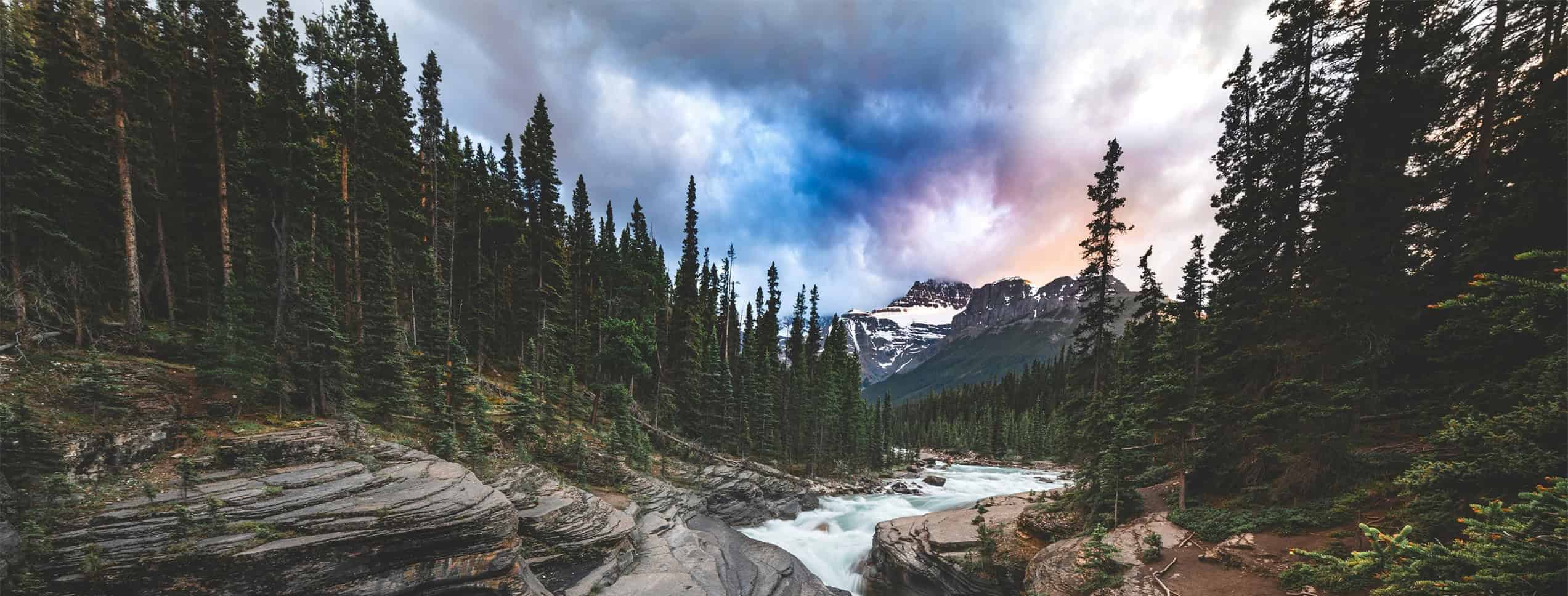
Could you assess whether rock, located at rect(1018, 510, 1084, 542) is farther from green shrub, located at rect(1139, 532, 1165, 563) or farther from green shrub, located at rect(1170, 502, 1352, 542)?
green shrub, located at rect(1139, 532, 1165, 563)

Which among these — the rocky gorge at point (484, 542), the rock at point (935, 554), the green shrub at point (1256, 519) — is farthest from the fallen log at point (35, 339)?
the green shrub at point (1256, 519)

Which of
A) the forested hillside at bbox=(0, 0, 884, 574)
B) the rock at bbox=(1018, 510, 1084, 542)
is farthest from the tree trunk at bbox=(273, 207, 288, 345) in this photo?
the rock at bbox=(1018, 510, 1084, 542)

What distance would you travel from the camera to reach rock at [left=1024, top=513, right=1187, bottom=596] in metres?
10.7

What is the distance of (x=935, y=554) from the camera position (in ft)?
59.4

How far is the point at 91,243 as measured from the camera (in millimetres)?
14406

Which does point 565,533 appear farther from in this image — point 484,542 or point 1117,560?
point 1117,560

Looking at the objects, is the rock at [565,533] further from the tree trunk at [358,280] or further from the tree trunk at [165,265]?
the tree trunk at [165,265]

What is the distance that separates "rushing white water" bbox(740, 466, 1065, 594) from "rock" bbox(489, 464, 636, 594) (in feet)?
39.0

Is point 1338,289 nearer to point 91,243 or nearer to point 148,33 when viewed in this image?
point 91,243

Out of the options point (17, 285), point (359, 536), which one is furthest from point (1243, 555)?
point (17, 285)

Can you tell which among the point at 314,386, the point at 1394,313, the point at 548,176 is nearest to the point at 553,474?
the point at 314,386

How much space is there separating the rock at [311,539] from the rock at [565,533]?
4.93 feet

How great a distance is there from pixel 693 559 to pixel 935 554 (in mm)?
10326

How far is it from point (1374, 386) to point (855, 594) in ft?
66.4
